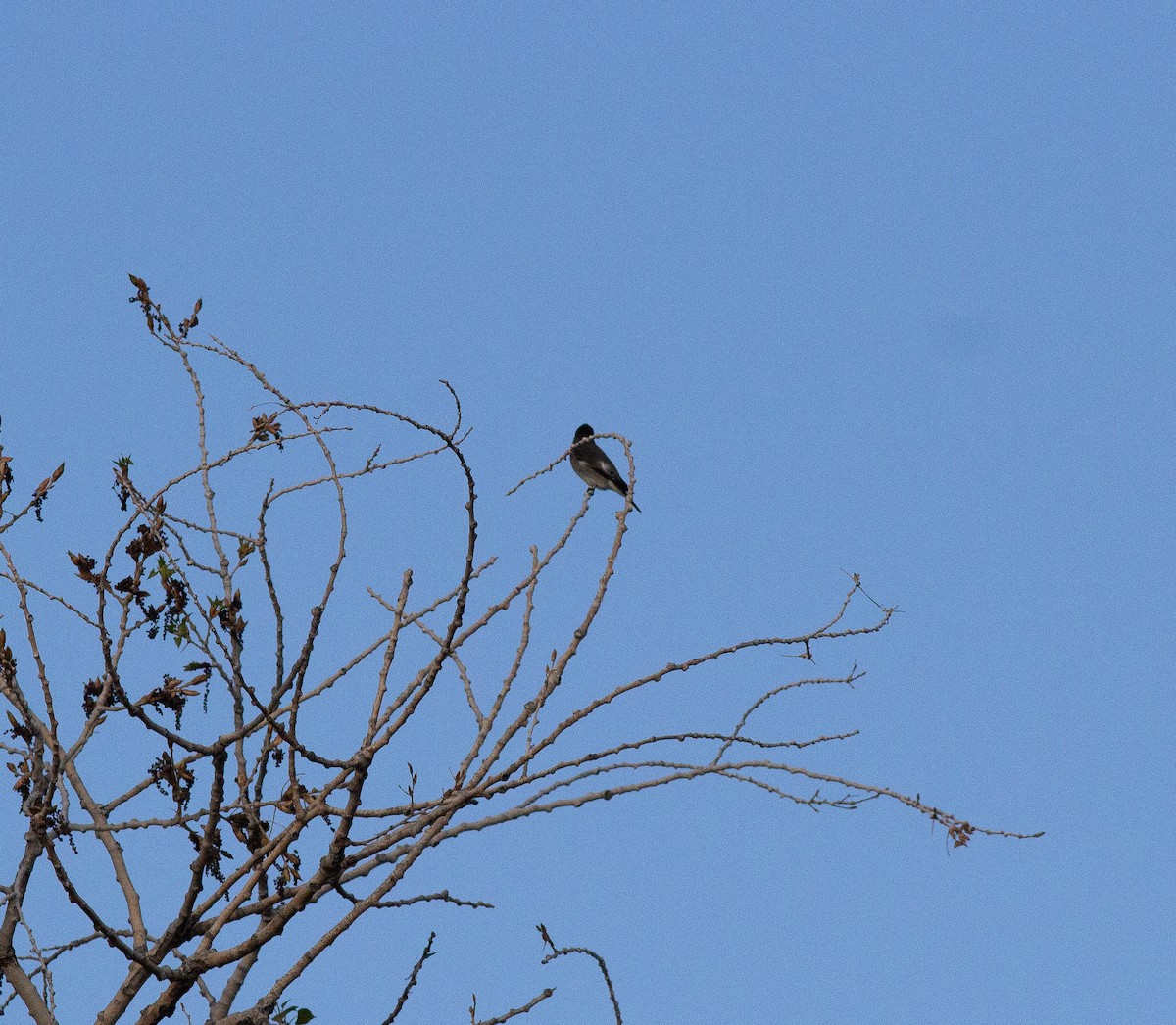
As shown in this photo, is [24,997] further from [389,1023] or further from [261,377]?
[261,377]

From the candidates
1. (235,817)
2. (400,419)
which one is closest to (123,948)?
(235,817)

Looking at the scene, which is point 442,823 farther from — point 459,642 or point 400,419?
point 400,419

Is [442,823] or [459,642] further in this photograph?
[459,642]

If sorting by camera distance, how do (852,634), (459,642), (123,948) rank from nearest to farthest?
(123,948)
(459,642)
(852,634)

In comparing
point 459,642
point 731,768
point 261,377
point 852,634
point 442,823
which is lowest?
point 442,823

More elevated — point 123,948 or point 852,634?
point 852,634

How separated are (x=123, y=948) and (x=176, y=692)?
67 centimetres

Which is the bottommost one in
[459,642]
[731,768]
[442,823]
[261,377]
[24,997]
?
[24,997]

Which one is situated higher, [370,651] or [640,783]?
[370,651]

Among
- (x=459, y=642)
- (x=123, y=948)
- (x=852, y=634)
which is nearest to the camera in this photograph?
(x=123, y=948)

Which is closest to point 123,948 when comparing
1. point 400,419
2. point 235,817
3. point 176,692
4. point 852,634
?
point 235,817

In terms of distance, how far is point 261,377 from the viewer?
14.7 feet

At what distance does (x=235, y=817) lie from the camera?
3.76m

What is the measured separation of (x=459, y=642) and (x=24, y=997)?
5.10 feet
